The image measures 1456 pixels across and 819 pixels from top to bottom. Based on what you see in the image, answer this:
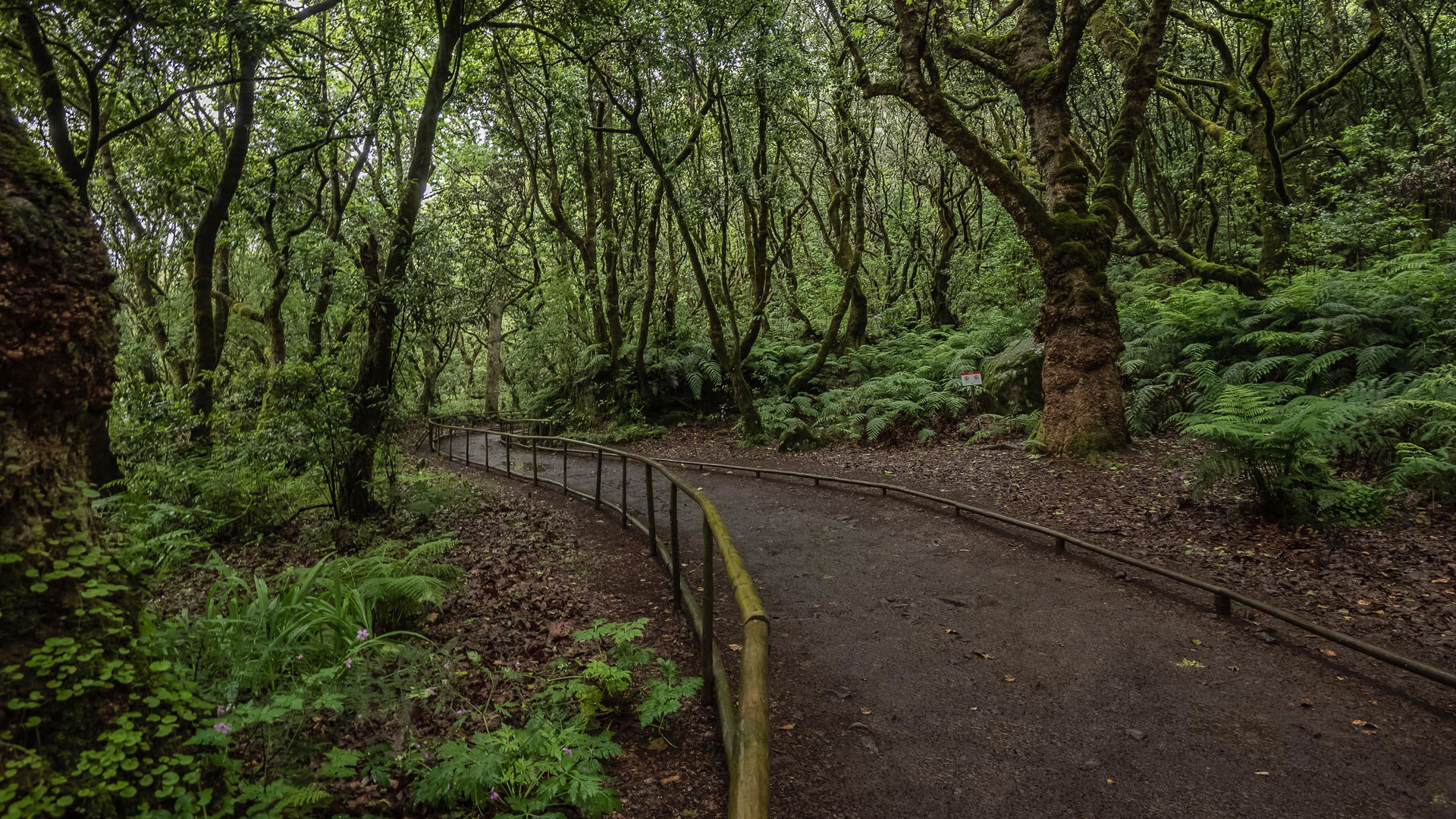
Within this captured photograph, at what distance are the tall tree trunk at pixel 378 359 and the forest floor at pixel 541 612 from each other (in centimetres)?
90

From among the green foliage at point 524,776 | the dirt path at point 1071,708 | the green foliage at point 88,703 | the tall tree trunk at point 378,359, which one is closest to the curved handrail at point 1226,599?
the dirt path at point 1071,708

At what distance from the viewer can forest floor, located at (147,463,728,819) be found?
3.11 metres

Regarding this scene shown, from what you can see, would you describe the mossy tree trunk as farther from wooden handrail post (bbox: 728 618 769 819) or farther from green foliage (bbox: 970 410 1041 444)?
wooden handrail post (bbox: 728 618 769 819)

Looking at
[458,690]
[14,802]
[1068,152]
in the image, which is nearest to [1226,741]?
[458,690]

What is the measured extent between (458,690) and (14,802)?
2177mm

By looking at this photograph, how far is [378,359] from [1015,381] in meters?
10.3

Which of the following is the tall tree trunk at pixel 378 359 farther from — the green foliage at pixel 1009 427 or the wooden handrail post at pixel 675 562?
the green foliage at pixel 1009 427

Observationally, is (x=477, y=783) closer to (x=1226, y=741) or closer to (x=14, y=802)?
(x=14, y=802)

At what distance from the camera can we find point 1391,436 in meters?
6.20

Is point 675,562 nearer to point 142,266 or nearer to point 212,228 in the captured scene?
point 212,228

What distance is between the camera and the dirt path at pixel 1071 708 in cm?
298

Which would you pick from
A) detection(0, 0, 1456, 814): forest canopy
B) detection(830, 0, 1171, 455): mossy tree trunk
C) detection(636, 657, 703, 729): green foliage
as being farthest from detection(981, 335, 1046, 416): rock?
detection(636, 657, 703, 729): green foliage

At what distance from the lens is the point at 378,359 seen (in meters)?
8.34

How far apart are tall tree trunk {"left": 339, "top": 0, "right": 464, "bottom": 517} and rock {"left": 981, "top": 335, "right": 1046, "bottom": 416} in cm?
989
